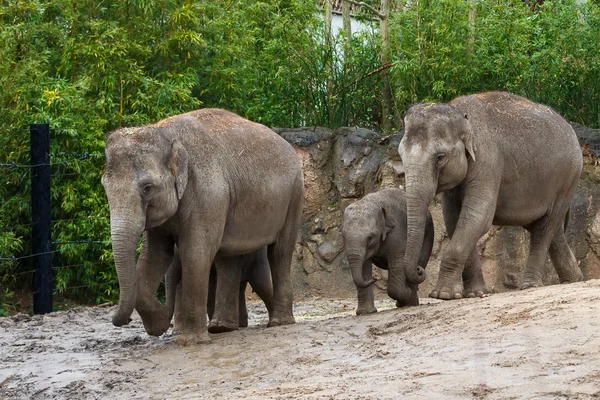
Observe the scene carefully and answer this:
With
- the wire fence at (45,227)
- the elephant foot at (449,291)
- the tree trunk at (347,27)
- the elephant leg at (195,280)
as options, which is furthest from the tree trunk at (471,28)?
the elephant leg at (195,280)

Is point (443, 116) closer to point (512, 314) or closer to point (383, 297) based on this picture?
point (512, 314)

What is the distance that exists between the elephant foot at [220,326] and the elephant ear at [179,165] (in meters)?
1.29

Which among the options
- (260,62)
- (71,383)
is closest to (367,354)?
(71,383)

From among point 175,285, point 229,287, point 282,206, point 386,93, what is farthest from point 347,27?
point 175,285

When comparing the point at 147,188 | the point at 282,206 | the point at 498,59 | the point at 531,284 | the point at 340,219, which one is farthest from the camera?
the point at 498,59

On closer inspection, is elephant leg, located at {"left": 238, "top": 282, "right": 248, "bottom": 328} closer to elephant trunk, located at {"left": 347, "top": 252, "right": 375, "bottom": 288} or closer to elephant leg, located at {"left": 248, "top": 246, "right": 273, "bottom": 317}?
elephant leg, located at {"left": 248, "top": 246, "right": 273, "bottom": 317}

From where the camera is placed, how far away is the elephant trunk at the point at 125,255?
805 centimetres

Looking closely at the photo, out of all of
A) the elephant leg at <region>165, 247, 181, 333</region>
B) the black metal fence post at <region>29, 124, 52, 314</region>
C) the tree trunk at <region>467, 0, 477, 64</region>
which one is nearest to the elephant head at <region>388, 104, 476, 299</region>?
the elephant leg at <region>165, 247, 181, 333</region>

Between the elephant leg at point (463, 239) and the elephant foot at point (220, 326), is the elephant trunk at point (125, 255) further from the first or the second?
the elephant leg at point (463, 239)

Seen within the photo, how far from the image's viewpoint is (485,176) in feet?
32.4

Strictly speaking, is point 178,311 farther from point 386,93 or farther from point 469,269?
point 386,93

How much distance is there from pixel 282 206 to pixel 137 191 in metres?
1.95

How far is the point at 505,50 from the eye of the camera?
45.8ft

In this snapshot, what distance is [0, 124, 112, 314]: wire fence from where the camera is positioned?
1217cm
